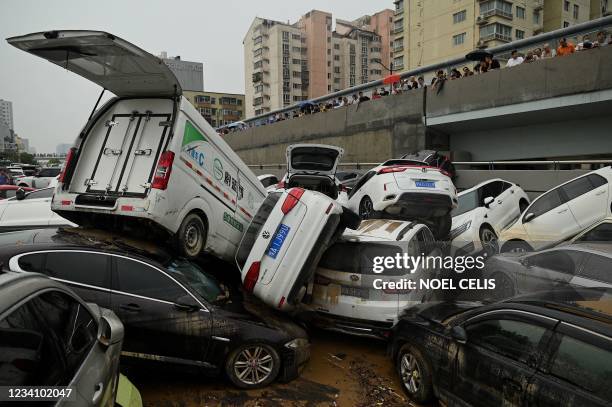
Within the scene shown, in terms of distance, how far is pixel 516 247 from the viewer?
682 cm

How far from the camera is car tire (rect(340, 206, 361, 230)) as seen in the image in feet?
17.9

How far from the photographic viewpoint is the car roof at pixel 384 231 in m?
5.81

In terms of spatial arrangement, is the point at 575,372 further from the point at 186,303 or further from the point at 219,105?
the point at 219,105

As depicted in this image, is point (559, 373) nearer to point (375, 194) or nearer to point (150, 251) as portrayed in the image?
point (150, 251)

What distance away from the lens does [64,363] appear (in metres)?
2.23

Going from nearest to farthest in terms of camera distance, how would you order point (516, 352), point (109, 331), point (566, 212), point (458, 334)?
point (109, 331), point (516, 352), point (458, 334), point (566, 212)

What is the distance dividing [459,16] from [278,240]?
49.4m

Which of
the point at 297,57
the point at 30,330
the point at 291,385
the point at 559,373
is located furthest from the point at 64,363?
the point at 297,57

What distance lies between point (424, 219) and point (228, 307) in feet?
15.3

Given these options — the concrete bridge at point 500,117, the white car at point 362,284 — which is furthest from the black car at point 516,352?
the concrete bridge at point 500,117

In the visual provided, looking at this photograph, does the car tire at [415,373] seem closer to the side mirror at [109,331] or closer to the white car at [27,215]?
the side mirror at [109,331]

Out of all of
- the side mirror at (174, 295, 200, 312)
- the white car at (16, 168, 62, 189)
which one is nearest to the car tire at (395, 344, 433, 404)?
the side mirror at (174, 295, 200, 312)

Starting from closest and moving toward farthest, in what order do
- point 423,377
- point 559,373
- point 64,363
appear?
point 64,363 → point 559,373 → point 423,377

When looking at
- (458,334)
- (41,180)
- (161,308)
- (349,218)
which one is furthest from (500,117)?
(41,180)
